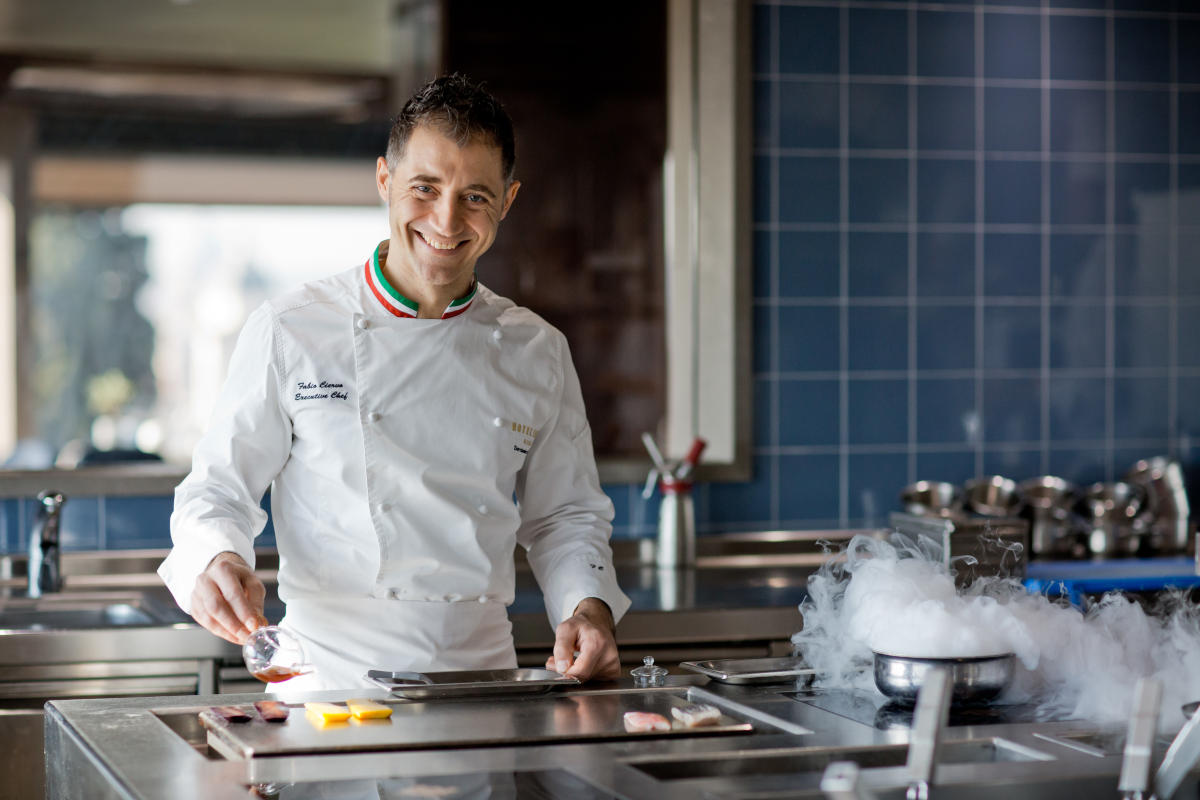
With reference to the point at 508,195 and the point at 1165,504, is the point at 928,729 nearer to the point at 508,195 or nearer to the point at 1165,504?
the point at 508,195

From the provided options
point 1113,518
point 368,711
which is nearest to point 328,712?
point 368,711

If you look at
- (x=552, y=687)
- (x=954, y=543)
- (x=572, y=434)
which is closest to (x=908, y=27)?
(x=954, y=543)

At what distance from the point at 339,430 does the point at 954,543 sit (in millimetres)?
1320

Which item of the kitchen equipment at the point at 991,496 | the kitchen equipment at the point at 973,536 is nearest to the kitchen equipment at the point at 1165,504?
the kitchen equipment at the point at 991,496

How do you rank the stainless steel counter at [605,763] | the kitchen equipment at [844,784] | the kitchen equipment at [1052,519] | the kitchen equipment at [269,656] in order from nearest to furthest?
the kitchen equipment at [844,784] → the stainless steel counter at [605,763] → the kitchen equipment at [269,656] → the kitchen equipment at [1052,519]

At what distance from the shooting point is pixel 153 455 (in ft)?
10.6

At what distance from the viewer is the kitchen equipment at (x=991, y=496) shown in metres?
3.54

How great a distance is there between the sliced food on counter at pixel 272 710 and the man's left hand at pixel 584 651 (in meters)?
0.37

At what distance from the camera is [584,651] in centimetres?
184

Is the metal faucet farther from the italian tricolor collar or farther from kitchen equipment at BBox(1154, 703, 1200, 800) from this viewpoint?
kitchen equipment at BBox(1154, 703, 1200, 800)

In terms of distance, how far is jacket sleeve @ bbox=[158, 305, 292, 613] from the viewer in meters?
1.96

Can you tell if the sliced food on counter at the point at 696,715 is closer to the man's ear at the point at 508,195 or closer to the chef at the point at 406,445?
the chef at the point at 406,445

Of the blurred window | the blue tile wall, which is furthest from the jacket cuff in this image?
the blue tile wall

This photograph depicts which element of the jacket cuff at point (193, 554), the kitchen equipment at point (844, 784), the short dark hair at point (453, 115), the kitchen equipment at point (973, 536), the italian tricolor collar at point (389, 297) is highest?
the short dark hair at point (453, 115)
